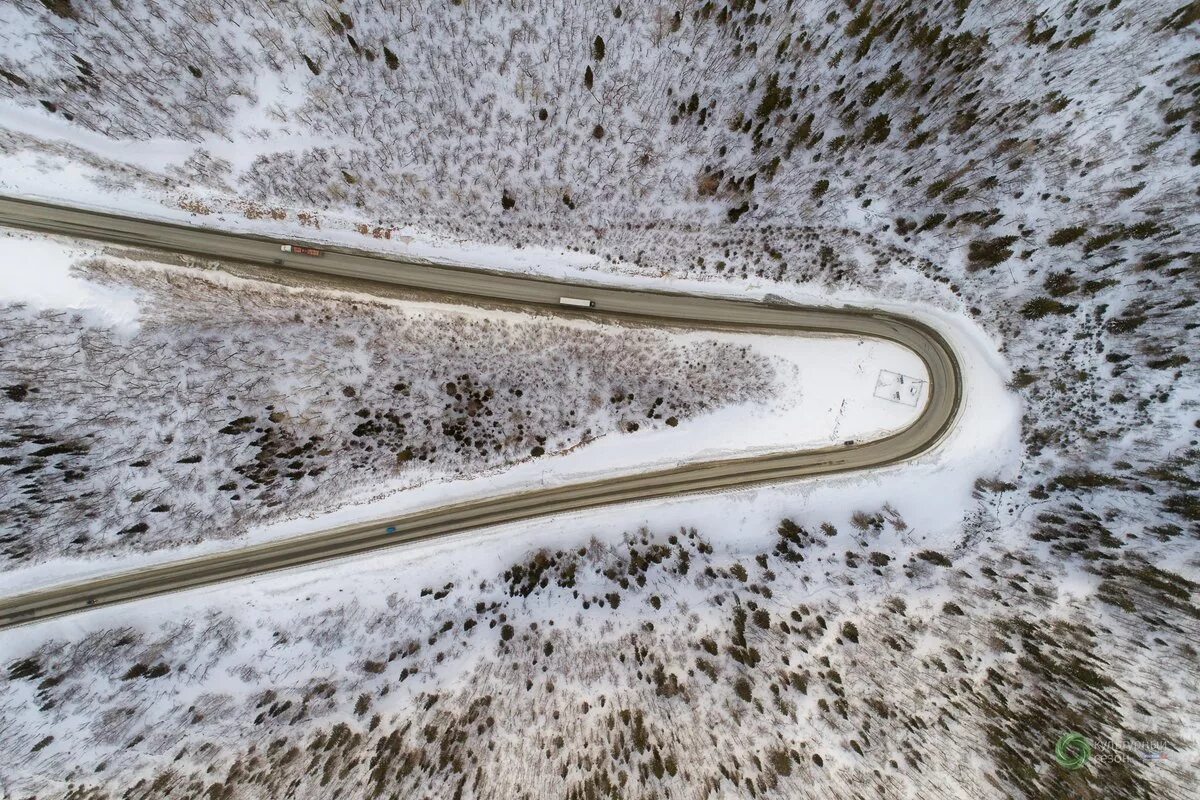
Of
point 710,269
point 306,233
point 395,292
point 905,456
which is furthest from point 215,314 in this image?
point 905,456

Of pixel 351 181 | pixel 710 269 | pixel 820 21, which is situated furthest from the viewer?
pixel 710 269

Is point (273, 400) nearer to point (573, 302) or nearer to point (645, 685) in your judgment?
point (573, 302)

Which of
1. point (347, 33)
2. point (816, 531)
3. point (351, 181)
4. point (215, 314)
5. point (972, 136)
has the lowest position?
point (816, 531)

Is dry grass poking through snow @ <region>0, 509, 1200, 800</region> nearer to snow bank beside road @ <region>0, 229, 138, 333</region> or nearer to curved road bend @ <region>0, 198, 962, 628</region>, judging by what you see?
curved road bend @ <region>0, 198, 962, 628</region>

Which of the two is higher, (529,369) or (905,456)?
(529,369)

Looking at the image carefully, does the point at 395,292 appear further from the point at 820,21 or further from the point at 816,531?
the point at 816,531

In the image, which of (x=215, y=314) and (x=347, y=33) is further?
(x=215, y=314)

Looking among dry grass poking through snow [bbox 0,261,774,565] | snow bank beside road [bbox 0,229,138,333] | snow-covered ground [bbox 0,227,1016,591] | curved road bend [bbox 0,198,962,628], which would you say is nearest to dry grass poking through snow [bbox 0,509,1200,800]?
curved road bend [bbox 0,198,962,628]

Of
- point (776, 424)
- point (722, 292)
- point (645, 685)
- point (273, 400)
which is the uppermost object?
point (722, 292)

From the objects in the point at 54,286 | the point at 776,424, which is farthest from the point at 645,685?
the point at 54,286

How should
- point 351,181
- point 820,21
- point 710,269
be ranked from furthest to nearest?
1. point 710,269
2. point 351,181
3. point 820,21
